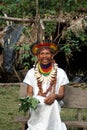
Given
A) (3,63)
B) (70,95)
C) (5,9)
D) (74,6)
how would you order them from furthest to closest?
(3,63) → (5,9) → (74,6) → (70,95)

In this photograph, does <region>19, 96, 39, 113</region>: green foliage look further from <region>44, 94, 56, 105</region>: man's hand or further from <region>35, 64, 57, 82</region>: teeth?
<region>35, 64, 57, 82</region>: teeth

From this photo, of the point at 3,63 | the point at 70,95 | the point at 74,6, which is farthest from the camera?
the point at 3,63

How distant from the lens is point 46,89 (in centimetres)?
615

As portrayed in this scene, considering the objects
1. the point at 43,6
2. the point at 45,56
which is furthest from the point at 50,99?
the point at 43,6

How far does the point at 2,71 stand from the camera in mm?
13266

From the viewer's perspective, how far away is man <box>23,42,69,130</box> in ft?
19.9

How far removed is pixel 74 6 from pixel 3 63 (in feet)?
12.5

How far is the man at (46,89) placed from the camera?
606cm

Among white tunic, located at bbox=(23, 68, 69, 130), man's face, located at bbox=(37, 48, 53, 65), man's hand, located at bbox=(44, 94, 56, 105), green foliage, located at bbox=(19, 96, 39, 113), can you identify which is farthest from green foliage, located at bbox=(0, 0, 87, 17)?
green foliage, located at bbox=(19, 96, 39, 113)

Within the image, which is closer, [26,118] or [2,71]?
[26,118]

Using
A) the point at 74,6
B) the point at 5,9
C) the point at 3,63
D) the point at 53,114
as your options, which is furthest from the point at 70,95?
the point at 3,63

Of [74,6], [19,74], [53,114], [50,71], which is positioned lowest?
[19,74]

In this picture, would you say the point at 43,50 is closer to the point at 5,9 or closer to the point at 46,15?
the point at 46,15

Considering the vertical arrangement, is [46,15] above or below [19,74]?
above
